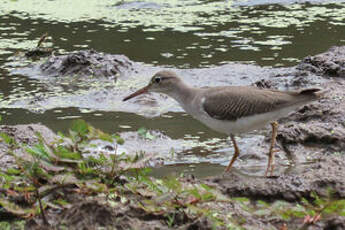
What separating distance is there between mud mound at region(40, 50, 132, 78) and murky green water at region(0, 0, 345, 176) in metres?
0.42

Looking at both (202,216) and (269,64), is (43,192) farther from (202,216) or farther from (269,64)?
(269,64)

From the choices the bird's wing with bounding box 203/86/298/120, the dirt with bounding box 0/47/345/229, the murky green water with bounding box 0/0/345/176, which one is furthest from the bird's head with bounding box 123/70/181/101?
the murky green water with bounding box 0/0/345/176

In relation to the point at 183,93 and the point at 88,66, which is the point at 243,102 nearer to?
the point at 183,93

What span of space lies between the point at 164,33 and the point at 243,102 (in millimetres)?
5595

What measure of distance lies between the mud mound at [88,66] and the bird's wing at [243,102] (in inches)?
143

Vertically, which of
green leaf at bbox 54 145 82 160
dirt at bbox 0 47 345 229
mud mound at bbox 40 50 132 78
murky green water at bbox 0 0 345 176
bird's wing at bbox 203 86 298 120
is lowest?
murky green water at bbox 0 0 345 176

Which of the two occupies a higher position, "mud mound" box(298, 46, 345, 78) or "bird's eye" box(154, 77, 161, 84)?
"bird's eye" box(154, 77, 161, 84)

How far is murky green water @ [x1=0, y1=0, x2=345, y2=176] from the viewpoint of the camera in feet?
26.7

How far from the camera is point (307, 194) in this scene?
13.4ft

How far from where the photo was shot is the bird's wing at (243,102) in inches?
190

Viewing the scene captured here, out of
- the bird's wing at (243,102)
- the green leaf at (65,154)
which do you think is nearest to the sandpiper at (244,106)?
the bird's wing at (243,102)

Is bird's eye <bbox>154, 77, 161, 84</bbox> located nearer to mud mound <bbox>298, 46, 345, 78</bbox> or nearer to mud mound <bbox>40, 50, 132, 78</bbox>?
mud mound <bbox>298, 46, 345, 78</bbox>

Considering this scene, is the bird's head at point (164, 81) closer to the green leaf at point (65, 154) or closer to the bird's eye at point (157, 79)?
the bird's eye at point (157, 79)

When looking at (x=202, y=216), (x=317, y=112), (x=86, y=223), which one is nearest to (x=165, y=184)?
(x=202, y=216)
